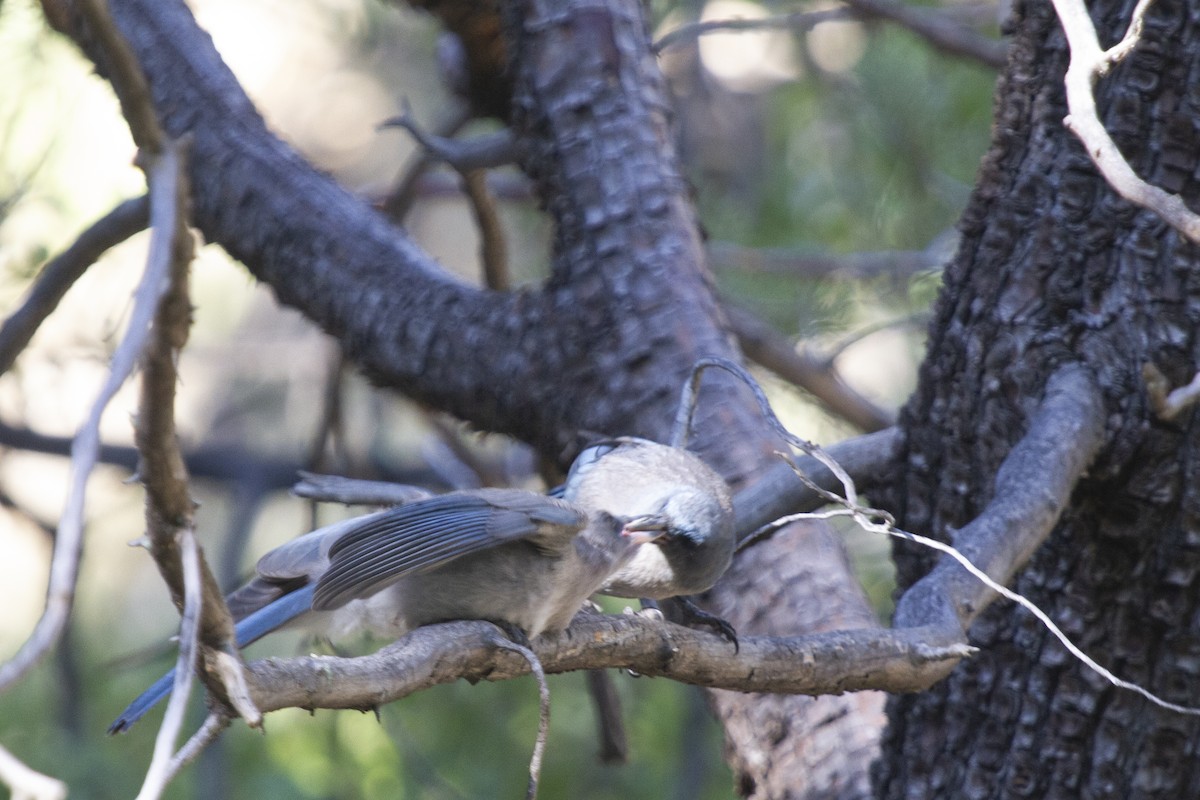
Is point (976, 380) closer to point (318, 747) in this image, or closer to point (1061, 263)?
point (1061, 263)

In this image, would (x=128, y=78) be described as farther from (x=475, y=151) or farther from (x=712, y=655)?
(x=475, y=151)

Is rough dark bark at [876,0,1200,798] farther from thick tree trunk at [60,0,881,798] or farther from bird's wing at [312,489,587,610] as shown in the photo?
bird's wing at [312,489,587,610]

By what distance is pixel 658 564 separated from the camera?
107 cm

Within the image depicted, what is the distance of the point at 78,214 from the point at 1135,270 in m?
2.18

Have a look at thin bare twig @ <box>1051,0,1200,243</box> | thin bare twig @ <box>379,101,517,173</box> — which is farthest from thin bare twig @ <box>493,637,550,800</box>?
thin bare twig @ <box>379,101,517,173</box>

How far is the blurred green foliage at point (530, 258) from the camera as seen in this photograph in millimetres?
2361

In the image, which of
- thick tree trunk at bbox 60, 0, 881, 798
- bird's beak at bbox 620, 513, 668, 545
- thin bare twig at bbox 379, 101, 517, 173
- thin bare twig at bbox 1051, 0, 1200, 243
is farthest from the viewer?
thin bare twig at bbox 379, 101, 517, 173

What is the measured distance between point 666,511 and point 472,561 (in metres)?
0.18

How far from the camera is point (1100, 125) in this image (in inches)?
33.7

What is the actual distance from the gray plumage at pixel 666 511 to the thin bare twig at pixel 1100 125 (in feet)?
1.40

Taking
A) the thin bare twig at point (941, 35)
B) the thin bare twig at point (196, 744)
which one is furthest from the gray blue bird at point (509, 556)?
the thin bare twig at point (941, 35)

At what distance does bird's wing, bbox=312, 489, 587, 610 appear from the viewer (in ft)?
3.13

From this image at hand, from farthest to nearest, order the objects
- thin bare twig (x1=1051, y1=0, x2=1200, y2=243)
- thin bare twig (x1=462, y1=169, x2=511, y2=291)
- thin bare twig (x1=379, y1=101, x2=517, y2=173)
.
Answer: thin bare twig (x1=462, y1=169, x2=511, y2=291)
thin bare twig (x1=379, y1=101, x2=517, y2=173)
thin bare twig (x1=1051, y1=0, x2=1200, y2=243)

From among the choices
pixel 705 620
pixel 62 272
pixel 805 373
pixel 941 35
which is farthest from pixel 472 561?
pixel 941 35
